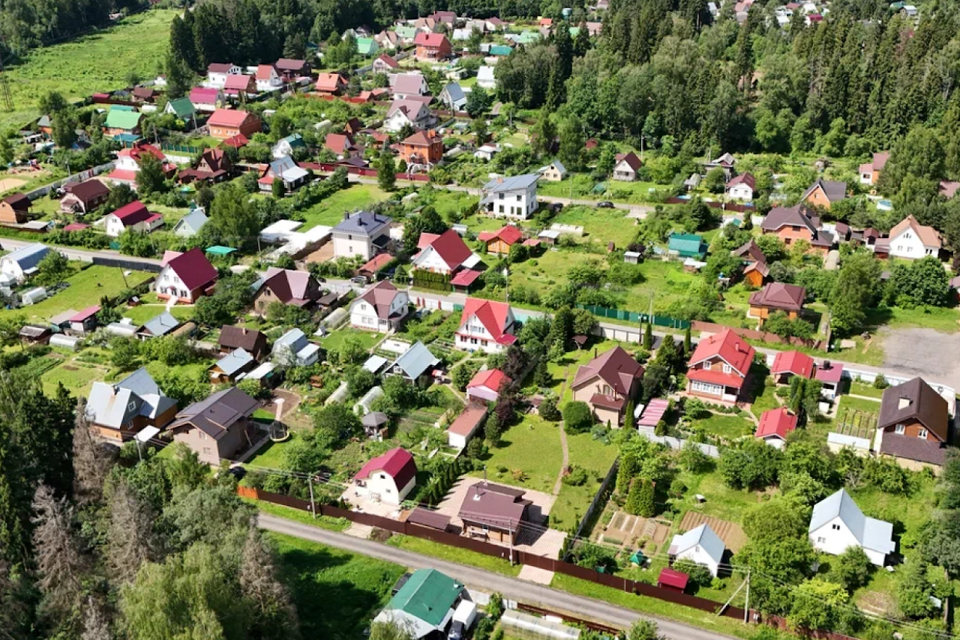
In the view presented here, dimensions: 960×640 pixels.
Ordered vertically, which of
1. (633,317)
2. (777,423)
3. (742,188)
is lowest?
A: (633,317)

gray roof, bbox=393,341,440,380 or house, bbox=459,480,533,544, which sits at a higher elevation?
gray roof, bbox=393,341,440,380

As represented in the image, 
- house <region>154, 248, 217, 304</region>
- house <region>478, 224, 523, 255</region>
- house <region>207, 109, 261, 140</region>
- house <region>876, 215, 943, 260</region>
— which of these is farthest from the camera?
house <region>207, 109, 261, 140</region>

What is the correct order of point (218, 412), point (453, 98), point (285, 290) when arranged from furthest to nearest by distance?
point (453, 98)
point (285, 290)
point (218, 412)

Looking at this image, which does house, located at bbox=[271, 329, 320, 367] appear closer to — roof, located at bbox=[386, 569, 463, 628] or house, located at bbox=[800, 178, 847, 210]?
roof, located at bbox=[386, 569, 463, 628]

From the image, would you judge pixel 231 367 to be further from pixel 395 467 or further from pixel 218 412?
pixel 395 467

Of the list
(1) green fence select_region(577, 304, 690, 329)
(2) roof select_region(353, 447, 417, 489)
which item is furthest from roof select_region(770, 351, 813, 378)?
(2) roof select_region(353, 447, 417, 489)

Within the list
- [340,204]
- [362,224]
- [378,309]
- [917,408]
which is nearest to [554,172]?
[340,204]
